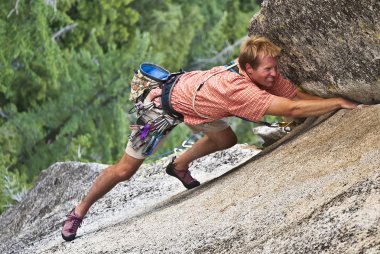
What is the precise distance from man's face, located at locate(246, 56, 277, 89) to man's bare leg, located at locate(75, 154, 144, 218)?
1283mm

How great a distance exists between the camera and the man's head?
272 inches

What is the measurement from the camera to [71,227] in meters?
7.94

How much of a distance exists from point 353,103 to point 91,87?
68.3ft

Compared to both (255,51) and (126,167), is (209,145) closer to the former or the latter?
(126,167)

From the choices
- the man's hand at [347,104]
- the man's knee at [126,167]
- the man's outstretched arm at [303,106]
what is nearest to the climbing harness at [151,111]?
the man's knee at [126,167]

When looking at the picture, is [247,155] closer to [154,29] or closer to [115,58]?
[115,58]

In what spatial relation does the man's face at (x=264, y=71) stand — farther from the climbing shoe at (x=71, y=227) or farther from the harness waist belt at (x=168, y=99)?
the climbing shoe at (x=71, y=227)

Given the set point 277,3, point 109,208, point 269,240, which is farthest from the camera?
point 109,208

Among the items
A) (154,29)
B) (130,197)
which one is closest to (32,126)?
(154,29)

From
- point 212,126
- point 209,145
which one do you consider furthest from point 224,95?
point 209,145

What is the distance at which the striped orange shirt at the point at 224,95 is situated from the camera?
682 centimetres

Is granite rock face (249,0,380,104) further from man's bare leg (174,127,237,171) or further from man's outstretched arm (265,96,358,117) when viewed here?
man's bare leg (174,127,237,171)

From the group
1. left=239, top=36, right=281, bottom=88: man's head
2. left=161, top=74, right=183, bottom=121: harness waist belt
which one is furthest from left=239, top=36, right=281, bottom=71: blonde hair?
left=161, top=74, right=183, bottom=121: harness waist belt

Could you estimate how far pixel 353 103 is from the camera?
6.89 metres
